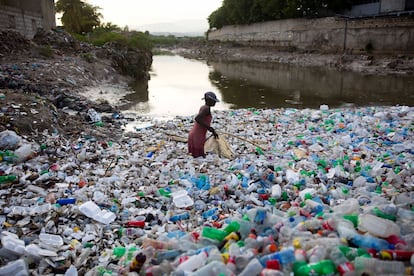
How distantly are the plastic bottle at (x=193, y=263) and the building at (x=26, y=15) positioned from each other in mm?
14592

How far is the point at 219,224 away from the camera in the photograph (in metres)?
2.97

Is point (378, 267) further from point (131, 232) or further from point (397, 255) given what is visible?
point (131, 232)

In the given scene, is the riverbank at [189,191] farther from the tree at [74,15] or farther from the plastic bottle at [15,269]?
the tree at [74,15]

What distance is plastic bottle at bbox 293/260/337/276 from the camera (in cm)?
190

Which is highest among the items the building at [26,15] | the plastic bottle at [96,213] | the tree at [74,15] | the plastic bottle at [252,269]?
the tree at [74,15]

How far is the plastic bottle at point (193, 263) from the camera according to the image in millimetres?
2123

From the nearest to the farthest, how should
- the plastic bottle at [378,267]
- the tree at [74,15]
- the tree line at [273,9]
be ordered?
the plastic bottle at [378,267], the tree at [74,15], the tree line at [273,9]

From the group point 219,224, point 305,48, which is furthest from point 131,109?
→ point 305,48

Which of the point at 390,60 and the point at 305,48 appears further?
the point at 305,48

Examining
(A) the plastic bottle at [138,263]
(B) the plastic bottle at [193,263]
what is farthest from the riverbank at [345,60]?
(A) the plastic bottle at [138,263]

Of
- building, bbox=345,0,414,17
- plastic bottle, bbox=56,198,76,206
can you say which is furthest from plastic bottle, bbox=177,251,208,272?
building, bbox=345,0,414,17

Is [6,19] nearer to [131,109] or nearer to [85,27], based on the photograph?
[131,109]

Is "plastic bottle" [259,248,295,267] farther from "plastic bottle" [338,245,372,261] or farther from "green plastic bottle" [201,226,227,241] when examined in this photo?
"green plastic bottle" [201,226,227,241]

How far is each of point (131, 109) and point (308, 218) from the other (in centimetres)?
816
